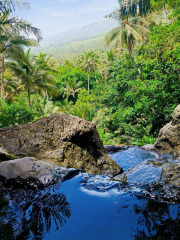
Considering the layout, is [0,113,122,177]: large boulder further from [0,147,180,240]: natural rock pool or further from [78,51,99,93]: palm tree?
[78,51,99,93]: palm tree

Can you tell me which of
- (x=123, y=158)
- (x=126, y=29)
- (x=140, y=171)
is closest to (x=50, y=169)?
(x=140, y=171)

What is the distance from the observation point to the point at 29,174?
309 cm

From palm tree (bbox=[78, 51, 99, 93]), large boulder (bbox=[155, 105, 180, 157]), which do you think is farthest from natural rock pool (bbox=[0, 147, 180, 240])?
palm tree (bbox=[78, 51, 99, 93])

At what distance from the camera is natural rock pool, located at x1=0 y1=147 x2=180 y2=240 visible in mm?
1915

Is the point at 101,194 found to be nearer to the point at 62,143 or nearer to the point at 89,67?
the point at 62,143

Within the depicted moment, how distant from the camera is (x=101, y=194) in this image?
8.97 ft

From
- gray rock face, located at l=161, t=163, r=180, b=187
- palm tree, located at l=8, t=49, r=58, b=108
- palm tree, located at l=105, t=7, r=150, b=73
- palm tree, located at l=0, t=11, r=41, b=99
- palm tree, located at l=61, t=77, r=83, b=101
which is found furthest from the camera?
palm tree, located at l=61, t=77, r=83, b=101

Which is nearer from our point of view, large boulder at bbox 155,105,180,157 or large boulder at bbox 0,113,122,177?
large boulder at bbox 0,113,122,177

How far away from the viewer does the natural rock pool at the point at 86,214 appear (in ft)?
6.28

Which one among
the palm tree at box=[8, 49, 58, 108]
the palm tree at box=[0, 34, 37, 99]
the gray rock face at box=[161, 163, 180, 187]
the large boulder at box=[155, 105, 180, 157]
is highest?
the palm tree at box=[0, 34, 37, 99]

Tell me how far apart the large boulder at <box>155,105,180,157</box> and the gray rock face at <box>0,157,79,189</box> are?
17.0 feet

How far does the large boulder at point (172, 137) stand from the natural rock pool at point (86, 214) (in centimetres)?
490

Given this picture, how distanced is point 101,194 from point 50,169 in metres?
1.07

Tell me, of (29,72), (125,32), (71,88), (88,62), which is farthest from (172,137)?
(88,62)
